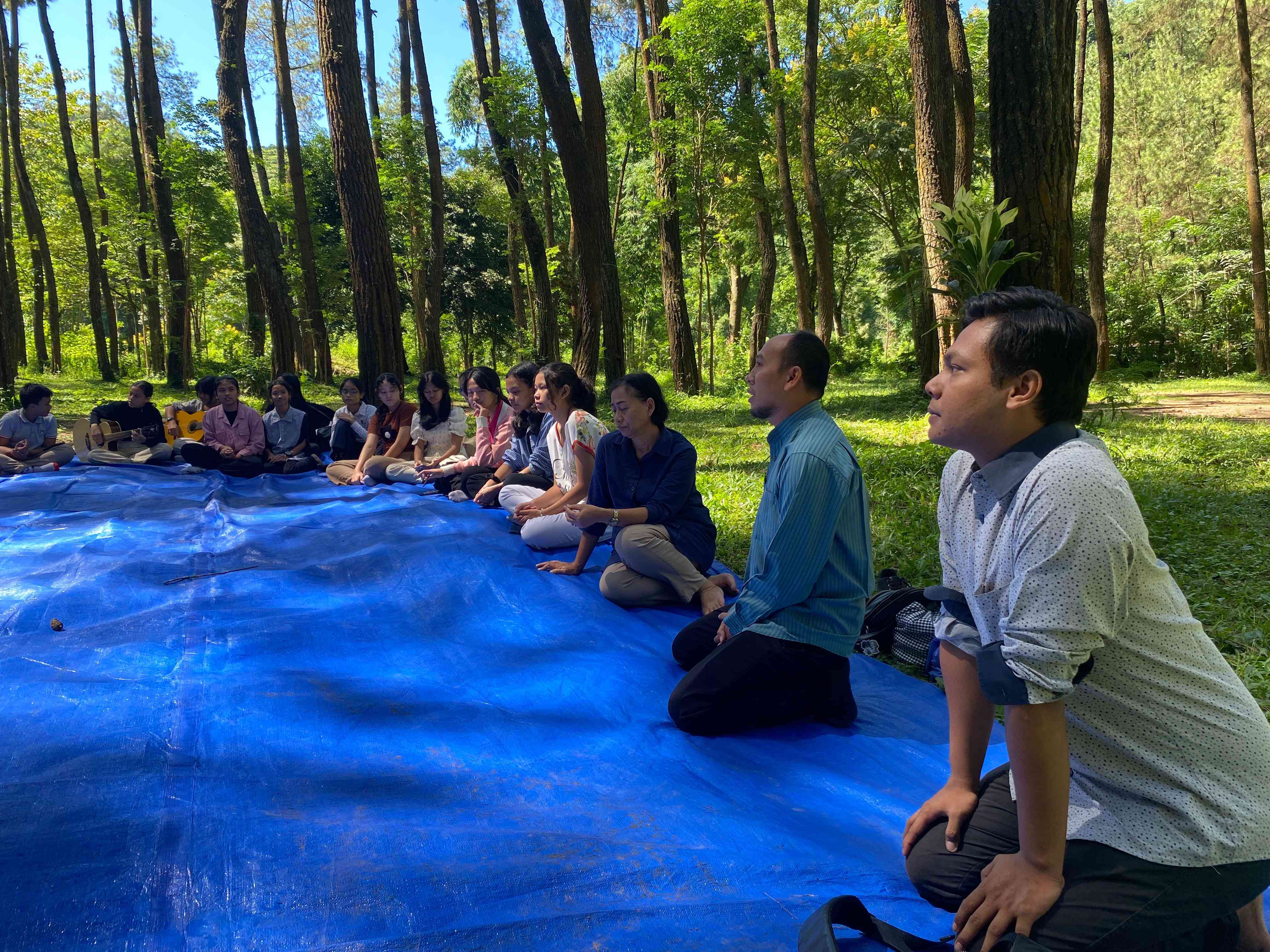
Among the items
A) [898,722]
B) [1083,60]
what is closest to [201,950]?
[898,722]

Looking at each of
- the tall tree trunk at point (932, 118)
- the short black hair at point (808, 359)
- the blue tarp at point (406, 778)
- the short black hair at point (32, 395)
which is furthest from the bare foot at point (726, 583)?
the short black hair at point (32, 395)

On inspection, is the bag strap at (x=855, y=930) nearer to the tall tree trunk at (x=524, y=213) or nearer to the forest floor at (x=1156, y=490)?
the forest floor at (x=1156, y=490)

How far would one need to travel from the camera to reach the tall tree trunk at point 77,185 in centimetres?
1950

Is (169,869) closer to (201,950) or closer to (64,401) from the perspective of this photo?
(201,950)

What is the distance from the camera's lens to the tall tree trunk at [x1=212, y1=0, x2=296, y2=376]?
541 inches

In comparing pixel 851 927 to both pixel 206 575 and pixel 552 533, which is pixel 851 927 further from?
pixel 206 575

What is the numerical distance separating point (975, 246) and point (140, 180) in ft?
66.5

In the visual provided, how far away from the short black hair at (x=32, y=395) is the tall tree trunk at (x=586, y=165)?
222 inches

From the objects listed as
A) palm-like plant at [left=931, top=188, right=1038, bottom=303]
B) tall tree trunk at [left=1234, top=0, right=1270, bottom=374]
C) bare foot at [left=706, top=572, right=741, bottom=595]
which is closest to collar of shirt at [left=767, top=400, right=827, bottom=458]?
bare foot at [left=706, top=572, right=741, bottom=595]

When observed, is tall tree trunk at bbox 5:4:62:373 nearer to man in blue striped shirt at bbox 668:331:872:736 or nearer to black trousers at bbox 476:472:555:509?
black trousers at bbox 476:472:555:509

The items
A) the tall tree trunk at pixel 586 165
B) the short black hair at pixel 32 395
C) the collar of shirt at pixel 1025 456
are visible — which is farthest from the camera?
the tall tree trunk at pixel 586 165

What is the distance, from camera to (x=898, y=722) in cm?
326

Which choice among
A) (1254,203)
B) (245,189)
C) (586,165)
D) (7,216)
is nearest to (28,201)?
(7,216)

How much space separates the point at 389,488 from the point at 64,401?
38.1 feet
